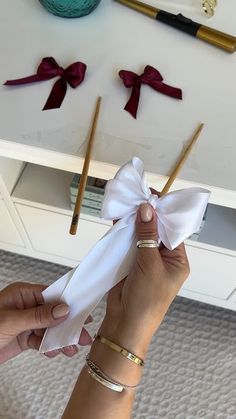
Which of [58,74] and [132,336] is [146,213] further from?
[58,74]

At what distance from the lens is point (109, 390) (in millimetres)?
539

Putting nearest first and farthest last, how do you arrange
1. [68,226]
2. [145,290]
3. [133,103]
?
[145,290], [133,103], [68,226]

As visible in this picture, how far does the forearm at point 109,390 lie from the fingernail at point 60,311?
0.07 m

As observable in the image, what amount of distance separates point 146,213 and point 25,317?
22 centimetres

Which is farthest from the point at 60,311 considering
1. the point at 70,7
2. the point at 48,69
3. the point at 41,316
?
the point at 70,7

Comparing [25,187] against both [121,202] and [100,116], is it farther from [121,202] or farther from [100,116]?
[121,202]

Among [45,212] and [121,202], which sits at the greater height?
[121,202]

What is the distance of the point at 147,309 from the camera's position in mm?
523

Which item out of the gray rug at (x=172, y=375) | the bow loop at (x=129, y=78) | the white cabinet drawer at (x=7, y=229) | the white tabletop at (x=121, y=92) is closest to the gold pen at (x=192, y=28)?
the white tabletop at (x=121, y=92)

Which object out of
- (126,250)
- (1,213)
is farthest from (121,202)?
(1,213)

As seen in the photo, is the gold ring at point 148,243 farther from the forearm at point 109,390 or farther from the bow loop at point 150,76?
the bow loop at point 150,76

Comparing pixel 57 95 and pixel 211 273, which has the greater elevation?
pixel 57 95

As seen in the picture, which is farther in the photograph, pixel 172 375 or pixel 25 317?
pixel 172 375

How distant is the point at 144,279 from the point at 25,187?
1.39ft
